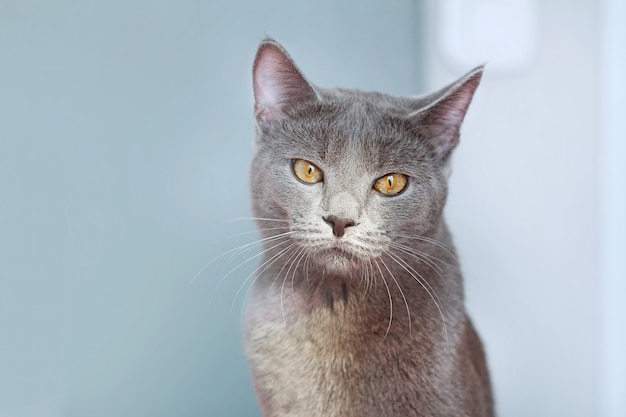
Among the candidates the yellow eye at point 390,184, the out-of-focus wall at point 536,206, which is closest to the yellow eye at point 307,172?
the yellow eye at point 390,184

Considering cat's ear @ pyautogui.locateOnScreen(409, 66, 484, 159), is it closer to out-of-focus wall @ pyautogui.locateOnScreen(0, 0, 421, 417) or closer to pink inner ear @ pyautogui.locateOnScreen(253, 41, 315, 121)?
pink inner ear @ pyautogui.locateOnScreen(253, 41, 315, 121)

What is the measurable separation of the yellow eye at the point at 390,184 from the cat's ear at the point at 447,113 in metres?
0.12

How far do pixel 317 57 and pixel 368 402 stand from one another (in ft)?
3.19

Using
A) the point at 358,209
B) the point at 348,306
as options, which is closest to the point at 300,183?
the point at 358,209

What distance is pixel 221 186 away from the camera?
5.57 ft

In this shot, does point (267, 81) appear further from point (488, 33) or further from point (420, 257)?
point (488, 33)

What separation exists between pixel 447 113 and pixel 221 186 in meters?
0.62

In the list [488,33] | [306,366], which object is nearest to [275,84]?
[306,366]

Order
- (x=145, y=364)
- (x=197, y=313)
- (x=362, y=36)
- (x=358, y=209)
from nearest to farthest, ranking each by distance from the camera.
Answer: (x=358, y=209) < (x=145, y=364) < (x=197, y=313) < (x=362, y=36)

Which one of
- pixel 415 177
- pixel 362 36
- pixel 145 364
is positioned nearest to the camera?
pixel 415 177

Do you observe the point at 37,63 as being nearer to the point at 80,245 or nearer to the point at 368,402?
the point at 80,245

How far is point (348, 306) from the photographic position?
1.33 m

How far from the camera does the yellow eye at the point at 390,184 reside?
1.29 m

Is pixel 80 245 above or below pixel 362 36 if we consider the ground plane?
below
